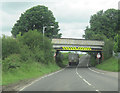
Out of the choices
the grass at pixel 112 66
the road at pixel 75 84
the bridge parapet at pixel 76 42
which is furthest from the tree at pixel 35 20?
the road at pixel 75 84

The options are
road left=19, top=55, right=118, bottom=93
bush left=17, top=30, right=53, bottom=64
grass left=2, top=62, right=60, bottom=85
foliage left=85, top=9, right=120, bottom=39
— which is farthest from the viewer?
foliage left=85, top=9, right=120, bottom=39

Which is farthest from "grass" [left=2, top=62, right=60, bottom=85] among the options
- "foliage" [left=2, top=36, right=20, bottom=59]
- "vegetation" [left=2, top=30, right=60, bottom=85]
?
"foliage" [left=2, top=36, right=20, bottom=59]

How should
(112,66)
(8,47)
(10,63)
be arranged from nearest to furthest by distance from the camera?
(10,63), (8,47), (112,66)

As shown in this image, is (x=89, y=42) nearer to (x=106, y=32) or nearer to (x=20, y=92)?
(x=106, y=32)

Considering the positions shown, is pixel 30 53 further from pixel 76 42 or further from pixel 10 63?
pixel 76 42

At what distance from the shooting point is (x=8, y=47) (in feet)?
105

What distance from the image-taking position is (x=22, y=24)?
2653 inches

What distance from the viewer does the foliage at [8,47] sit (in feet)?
102

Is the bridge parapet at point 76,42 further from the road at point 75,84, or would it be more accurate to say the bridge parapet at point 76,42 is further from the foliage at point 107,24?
the road at point 75,84

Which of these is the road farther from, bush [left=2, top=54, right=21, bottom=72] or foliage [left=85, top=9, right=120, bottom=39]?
foliage [left=85, top=9, right=120, bottom=39]

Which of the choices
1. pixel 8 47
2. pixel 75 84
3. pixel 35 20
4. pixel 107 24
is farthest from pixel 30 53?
pixel 107 24

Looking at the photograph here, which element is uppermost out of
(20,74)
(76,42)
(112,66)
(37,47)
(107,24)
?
(107,24)

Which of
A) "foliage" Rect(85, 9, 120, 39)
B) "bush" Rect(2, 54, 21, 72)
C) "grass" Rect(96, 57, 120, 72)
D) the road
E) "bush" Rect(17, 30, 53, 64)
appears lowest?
"grass" Rect(96, 57, 120, 72)

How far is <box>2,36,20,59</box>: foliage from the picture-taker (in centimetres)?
3109
